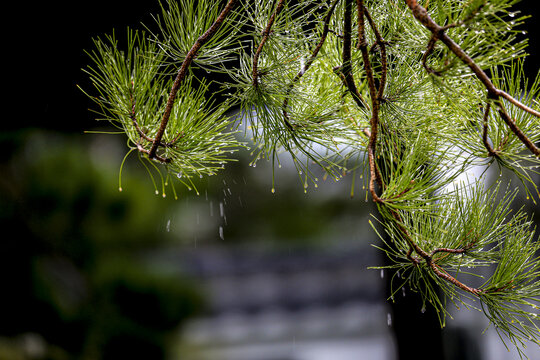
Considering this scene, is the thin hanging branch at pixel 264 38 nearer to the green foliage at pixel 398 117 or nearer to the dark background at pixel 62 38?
the green foliage at pixel 398 117

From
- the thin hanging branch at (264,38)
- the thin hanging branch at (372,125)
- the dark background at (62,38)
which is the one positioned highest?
the dark background at (62,38)

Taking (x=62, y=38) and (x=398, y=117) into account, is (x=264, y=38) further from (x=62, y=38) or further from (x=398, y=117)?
(x=62, y=38)

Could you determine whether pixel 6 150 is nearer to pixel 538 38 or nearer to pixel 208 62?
pixel 208 62

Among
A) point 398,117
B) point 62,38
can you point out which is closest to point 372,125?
point 398,117

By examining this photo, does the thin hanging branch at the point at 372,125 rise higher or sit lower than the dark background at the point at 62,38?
lower

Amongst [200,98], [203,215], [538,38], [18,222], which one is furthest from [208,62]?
[203,215]

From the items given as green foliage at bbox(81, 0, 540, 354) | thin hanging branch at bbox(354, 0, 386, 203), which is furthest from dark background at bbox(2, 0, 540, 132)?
thin hanging branch at bbox(354, 0, 386, 203)

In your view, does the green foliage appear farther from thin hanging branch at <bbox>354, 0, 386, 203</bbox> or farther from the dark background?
the dark background

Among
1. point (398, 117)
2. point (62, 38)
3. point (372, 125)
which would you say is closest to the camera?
point (372, 125)

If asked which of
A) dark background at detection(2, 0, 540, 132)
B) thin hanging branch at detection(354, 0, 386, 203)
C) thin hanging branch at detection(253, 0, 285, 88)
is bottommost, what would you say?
thin hanging branch at detection(354, 0, 386, 203)

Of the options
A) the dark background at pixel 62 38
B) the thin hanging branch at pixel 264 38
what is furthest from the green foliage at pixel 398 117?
the dark background at pixel 62 38

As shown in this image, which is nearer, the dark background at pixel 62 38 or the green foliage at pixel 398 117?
the green foliage at pixel 398 117

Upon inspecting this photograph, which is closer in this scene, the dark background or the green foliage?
the green foliage
